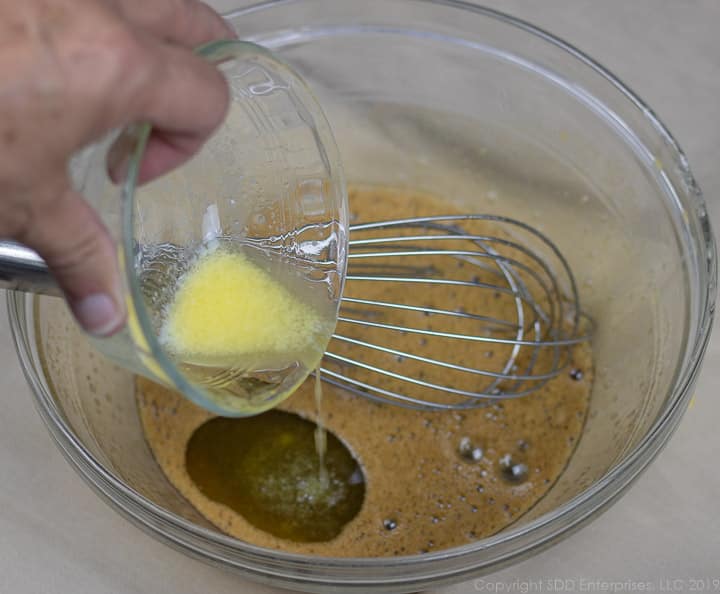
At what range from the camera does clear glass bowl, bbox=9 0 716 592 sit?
0.62 meters

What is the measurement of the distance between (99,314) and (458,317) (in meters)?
0.54

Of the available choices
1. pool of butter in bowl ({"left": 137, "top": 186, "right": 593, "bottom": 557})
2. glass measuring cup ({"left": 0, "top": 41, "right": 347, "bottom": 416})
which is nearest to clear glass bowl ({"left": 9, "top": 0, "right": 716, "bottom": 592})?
pool of butter in bowl ({"left": 137, "top": 186, "right": 593, "bottom": 557})

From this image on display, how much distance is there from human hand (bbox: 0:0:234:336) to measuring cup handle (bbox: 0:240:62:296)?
104 millimetres

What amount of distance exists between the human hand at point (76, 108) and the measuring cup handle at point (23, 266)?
4.1 inches

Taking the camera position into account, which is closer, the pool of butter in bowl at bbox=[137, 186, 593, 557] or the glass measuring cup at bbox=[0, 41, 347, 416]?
the glass measuring cup at bbox=[0, 41, 347, 416]

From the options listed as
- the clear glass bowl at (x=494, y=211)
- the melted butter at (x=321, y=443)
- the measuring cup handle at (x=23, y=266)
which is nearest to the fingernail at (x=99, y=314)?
the measuring cup handle at (x=23, y=266)

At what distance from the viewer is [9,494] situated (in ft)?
2.52

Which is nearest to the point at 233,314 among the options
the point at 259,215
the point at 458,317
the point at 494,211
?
the point at 259,215

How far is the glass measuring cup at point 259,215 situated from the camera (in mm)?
599

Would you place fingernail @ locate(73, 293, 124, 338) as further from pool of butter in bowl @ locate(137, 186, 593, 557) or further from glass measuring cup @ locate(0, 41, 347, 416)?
pool of butter in bowl @ locate(137, 186, 593, 557)

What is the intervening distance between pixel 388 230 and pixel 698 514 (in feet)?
1.45

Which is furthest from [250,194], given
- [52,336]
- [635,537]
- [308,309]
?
[635,537]

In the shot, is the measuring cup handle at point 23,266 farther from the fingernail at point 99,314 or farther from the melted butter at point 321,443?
the melted butter at point 321,443

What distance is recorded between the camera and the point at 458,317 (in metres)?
0.91
